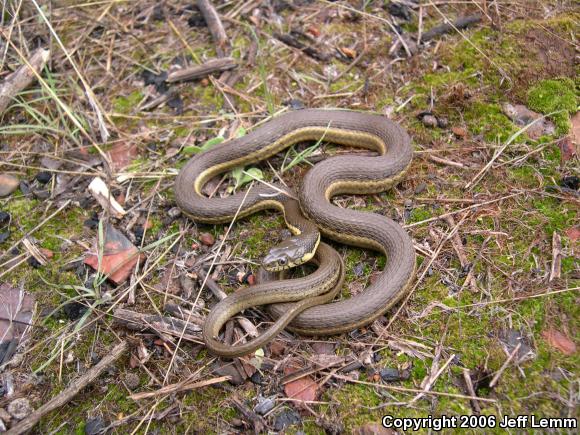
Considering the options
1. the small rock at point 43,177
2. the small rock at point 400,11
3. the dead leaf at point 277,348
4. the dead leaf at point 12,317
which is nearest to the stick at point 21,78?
the small rock at point 43,177

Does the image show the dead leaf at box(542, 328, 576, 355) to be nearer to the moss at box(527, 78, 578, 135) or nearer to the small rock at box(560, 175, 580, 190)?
the small rock at box(560, 175, 580, 190)

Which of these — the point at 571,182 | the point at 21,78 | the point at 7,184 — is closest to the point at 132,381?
the point at 7,184

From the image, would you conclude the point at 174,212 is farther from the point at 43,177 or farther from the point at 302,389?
the point at 302,389

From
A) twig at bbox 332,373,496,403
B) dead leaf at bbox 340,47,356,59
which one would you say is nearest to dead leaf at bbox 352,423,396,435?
twig at bbox 332,373,496,403

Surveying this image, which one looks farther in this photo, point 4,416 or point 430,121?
point 430,121

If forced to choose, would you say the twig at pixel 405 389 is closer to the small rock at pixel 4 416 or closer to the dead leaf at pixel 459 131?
the small rock at pixel 4 416

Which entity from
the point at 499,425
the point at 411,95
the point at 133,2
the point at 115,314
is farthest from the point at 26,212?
the point at 499,425
